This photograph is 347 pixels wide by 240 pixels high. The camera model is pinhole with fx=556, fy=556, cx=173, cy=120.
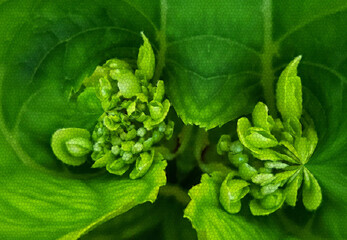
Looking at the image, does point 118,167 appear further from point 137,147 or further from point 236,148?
point 236,148

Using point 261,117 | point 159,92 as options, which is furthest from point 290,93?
point 159,92

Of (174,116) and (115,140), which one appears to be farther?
(174,116)

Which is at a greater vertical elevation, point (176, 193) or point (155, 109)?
point (155, 109)

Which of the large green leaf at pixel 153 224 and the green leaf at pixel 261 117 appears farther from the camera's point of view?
the large green leaf at pixel 153 224

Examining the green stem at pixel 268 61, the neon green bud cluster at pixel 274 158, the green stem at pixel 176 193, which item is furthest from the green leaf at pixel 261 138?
the green stem at pixel 176 193

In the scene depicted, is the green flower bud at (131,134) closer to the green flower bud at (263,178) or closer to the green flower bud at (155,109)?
the green flower bud at (155,109)

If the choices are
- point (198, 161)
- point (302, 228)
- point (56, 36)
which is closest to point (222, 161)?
point (198, 161)
